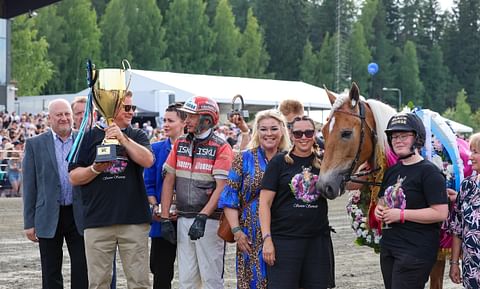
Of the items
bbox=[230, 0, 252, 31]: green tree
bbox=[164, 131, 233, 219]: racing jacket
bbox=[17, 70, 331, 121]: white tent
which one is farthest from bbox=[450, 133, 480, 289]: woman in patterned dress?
bbox=[230, 0, 252, 31]: green tree

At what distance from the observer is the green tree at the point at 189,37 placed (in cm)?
7600

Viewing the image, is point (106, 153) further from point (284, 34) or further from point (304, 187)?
point (284, 34)

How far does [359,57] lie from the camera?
88812mm

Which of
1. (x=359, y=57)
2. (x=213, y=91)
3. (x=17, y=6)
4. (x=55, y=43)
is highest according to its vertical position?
(x=359, y=57)

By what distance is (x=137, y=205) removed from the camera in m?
6.48

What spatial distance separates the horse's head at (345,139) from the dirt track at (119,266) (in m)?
3.50

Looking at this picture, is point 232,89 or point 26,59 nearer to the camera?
point 232,89

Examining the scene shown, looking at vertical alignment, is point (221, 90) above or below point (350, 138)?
above

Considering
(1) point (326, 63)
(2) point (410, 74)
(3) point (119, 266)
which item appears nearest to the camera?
(3) point (119, 266)

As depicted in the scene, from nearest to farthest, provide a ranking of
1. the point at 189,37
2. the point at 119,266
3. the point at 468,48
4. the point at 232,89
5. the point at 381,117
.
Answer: the point at 381,117 → the point at 119,266 → the point at 232,89 → the point at 189,37 → the point at 468,48

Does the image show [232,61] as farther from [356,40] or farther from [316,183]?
[316,183]

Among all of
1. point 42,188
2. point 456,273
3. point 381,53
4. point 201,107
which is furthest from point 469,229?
point 381,53

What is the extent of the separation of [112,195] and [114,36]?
215ft

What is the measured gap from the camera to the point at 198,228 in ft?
20.0
